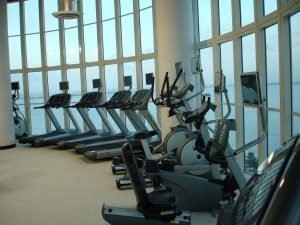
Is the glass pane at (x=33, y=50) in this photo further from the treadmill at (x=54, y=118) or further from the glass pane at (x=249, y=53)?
the glass pane at (x=249, y=53)

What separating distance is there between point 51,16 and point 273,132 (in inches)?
330

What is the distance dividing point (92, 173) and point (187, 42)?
3062 mm

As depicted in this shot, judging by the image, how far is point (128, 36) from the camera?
9805 mm

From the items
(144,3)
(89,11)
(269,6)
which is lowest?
(269,6)

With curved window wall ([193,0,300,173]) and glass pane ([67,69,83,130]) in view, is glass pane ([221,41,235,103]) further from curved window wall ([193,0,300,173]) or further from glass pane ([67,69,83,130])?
glass pane ([67,69,83,130])

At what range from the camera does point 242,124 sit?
5.69 metres

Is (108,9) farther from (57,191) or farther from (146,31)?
(57,191)

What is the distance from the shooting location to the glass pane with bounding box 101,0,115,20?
10.0m

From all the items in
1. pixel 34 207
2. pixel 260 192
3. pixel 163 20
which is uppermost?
pixel 163 20

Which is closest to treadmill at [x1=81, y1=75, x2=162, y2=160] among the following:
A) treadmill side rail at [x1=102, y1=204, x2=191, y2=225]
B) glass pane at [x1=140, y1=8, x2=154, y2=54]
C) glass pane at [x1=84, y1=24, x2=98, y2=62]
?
glass pane at [x1=140, y1=8, x2=154, y2=54]

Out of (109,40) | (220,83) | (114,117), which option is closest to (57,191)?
(220,83)

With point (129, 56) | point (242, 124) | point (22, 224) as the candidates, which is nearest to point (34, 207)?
point (22, 224)

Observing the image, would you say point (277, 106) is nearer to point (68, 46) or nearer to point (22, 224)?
point (22, 224)

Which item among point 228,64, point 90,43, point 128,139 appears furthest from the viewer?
point 90,43
